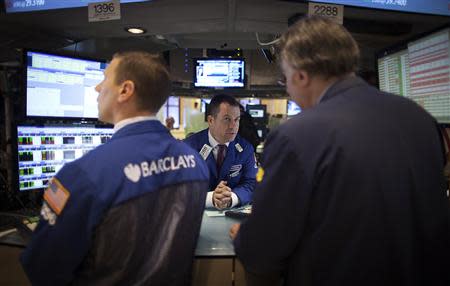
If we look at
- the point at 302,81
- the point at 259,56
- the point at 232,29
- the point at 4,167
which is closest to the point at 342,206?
the point at 302,81

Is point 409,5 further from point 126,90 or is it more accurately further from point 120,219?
point 120,219

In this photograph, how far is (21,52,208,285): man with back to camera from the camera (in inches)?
34.2

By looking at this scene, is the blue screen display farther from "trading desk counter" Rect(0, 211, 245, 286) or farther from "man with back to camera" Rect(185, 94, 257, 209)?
"trading desk counter" Rect(0, 211, 245, 286)

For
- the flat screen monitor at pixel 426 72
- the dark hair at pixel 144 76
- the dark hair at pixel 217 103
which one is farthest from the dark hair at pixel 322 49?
the dark hair at pixel 217 103

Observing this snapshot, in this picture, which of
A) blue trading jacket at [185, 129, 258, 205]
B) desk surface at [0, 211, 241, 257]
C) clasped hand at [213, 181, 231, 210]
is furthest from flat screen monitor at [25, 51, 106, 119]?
clasped hand at [213, 181, 231, 210]

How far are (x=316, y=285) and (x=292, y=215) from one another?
22cm

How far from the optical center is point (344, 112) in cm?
83

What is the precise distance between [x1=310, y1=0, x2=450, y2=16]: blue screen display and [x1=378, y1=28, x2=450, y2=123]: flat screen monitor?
0.18 metres

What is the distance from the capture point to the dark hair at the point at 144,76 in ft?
3.46

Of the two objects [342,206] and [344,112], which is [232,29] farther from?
[342,206]

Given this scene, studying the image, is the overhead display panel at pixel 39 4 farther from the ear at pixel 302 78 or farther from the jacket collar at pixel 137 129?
the ear at pixel 302 78

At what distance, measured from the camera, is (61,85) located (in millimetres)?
1701

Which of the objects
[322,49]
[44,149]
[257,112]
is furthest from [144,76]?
[257,112]

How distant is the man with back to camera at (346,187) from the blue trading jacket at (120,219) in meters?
0.25
